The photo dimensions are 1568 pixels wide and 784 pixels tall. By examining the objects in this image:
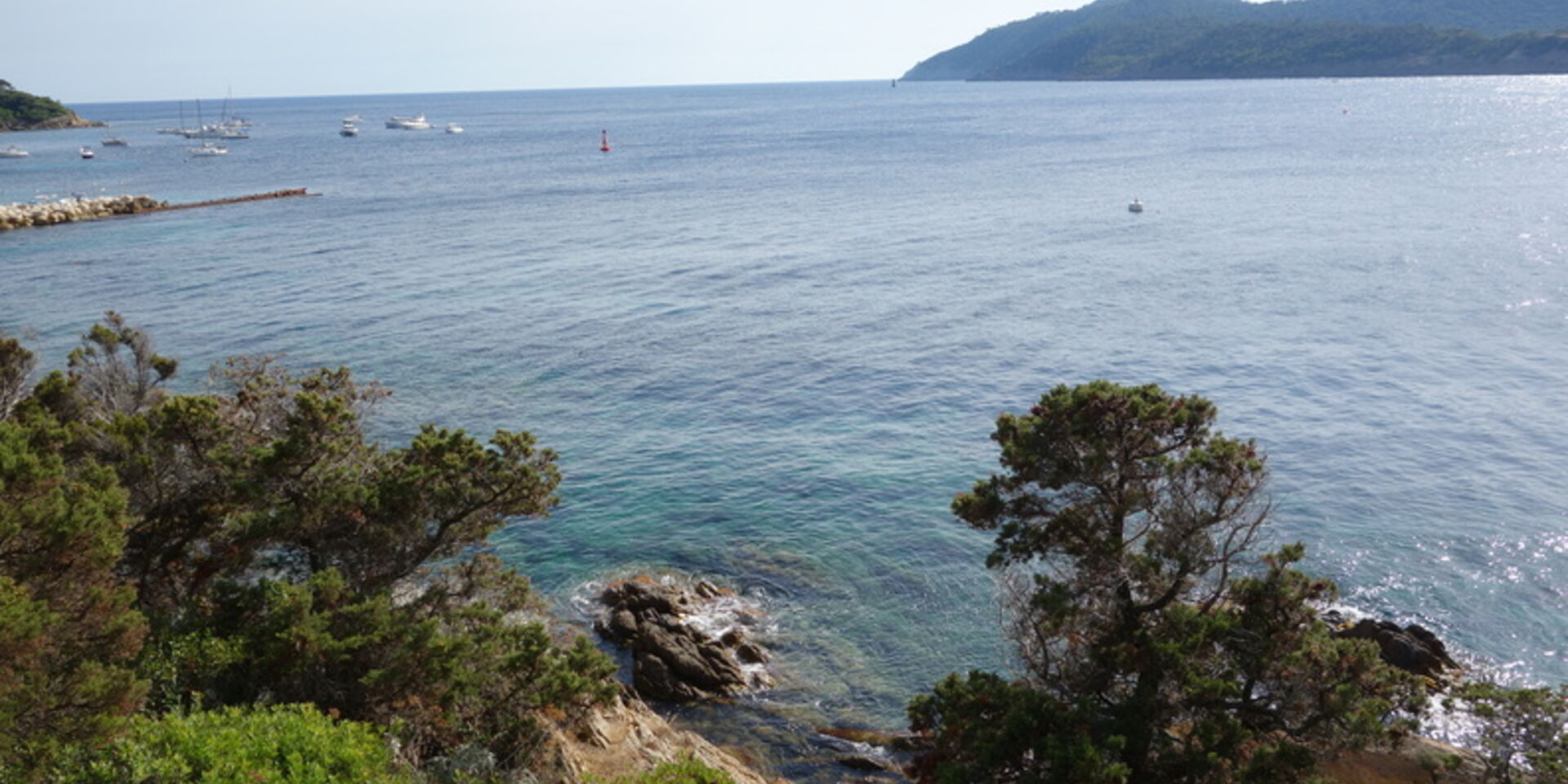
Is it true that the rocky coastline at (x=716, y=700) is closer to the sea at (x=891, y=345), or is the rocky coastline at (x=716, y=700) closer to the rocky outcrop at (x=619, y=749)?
the rocky outcrop at (x=619, y=749)

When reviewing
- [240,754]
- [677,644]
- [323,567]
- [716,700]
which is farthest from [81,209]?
[240,754]

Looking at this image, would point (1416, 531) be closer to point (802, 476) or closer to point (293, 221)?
point (802, 476)

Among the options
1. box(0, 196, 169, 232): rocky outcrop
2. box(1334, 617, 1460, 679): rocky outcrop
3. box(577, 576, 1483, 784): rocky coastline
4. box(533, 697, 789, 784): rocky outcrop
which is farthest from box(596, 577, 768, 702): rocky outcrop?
box(0, 196, 169, 232): rocky outcrop

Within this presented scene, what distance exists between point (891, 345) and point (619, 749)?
119 ft

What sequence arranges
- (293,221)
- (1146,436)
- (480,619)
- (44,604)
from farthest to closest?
1. (293,221)
2. (480,619)
3. (1146,436)
4. (44,604)

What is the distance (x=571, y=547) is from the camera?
34188 millimetres

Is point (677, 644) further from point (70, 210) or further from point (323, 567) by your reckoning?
point (70, 210)

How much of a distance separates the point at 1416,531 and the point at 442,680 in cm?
3081

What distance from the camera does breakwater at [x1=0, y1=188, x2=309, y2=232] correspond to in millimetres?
94688

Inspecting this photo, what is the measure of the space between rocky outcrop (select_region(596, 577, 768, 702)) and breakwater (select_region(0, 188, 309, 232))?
9351cm

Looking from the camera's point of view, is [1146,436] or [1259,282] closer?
[1146,436]

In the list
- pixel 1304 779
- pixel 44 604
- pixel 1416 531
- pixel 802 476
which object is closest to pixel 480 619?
pixel 44 604

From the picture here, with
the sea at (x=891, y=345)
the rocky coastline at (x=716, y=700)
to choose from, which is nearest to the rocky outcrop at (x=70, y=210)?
the sea at (x=891, y=345)

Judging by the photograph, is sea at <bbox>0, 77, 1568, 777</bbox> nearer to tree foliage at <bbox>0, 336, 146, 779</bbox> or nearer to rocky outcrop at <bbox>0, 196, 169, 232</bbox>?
rocky outcrop at <bbox>0, 196, 169, 232</bbox>
